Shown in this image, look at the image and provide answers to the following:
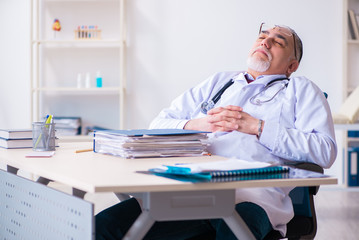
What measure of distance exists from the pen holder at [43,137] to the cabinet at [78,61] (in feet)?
10.5

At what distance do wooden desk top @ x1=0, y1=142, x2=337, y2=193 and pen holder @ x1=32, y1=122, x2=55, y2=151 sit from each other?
63 mm

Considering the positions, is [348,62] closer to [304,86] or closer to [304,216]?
[304,86]

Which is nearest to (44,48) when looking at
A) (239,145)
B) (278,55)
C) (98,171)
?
(278,55)

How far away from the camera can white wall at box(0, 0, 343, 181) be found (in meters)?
5.09

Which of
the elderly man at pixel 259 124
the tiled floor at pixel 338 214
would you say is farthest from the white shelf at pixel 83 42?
the elderly man at pixel 259 124

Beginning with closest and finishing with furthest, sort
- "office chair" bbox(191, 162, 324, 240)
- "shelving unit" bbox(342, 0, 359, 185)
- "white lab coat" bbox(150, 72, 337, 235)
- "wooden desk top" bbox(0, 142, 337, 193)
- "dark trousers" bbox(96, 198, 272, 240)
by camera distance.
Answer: "wooden desk top" bbox(0, 142, 337, 193), "dark trousers" bbox(96, 198, 272, 240), "white lab coat" bbox(150, 72, 337, 235), "office chair" bbox(191, 162, 324, 240), "shelving unit" bbox(342, 0, 359, 185)

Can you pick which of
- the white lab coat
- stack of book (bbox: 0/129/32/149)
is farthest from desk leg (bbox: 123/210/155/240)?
stack of book (bbox: 0/129/32/149)

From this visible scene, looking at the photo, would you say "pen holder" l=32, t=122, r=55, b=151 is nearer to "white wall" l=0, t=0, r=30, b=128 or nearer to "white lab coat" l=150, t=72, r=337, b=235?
"white lab coat" l=150, t=72, r=337, b=235

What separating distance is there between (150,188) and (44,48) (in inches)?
171

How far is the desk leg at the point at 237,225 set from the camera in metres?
1.20

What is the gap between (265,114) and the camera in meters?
2.03

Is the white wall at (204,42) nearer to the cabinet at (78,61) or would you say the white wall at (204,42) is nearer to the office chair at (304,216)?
the cabinet at (78,61)

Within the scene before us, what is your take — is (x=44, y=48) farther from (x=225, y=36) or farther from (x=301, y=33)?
(x=301, y=33)

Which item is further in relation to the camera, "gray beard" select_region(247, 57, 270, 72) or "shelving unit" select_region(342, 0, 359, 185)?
"shelving unit" select_region(342, 0, 359, 185)
